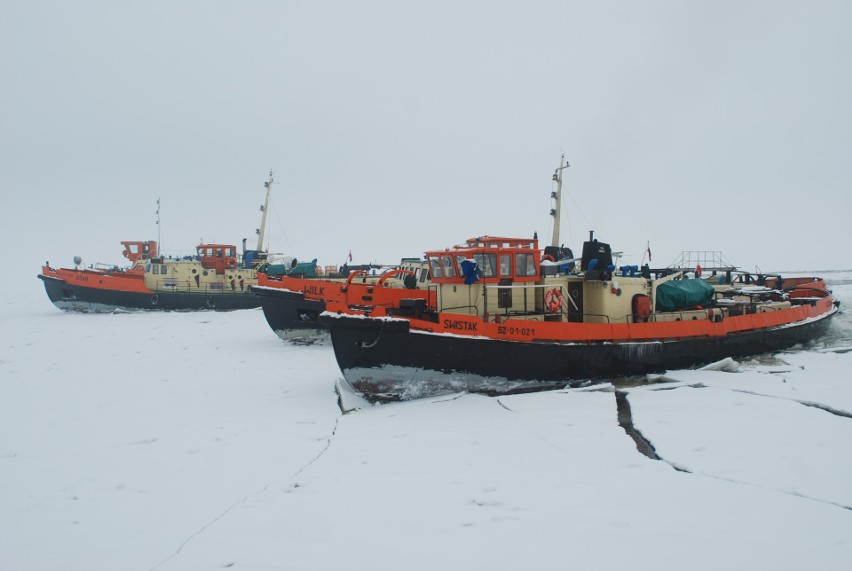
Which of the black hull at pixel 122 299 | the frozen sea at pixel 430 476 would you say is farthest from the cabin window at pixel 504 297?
the black hull at pixel 122 299

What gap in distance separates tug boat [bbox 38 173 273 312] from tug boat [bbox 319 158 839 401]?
18.2m

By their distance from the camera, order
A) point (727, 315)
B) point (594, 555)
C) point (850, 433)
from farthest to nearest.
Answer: point (727, 315) → point (850, 433) → point (594, 555)

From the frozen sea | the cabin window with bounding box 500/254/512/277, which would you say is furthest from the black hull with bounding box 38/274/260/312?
the cabin window with bounding box 500/254/512/277

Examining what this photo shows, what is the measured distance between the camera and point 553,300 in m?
12.3

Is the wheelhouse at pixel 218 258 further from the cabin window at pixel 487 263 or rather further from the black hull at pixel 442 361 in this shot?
the cabin window at pixel 487 263

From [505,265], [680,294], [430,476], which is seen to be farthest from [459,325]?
[680,294]

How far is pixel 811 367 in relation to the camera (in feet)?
40.7

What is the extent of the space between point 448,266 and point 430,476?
19.3 ft

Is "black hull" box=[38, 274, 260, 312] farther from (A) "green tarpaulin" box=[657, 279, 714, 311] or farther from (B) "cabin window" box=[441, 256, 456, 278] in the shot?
(A) "green tarpaulin" box=[657, 279, 714, 311]

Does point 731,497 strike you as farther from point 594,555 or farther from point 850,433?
point 850,433

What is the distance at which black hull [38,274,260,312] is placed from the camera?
28406 millimetres

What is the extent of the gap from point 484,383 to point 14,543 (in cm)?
744

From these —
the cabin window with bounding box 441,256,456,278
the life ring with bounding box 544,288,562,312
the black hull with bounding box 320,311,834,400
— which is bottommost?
the black hull with bounding box 320,311,834,400

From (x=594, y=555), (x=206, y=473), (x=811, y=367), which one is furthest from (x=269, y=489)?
(x=811, y=367)
